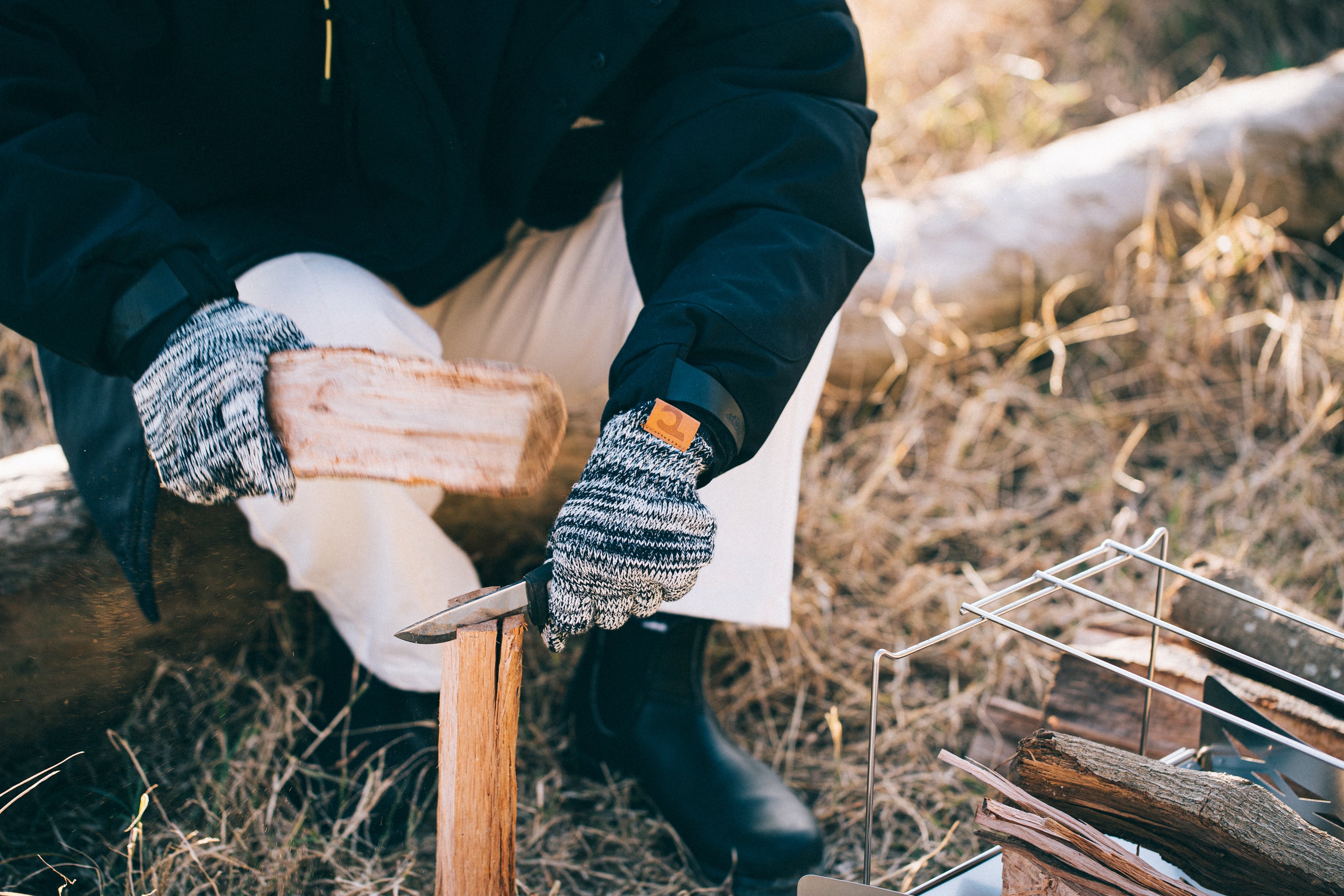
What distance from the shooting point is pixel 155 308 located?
0.85m

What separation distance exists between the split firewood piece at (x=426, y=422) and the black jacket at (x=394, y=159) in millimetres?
115

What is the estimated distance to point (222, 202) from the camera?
1.13 m

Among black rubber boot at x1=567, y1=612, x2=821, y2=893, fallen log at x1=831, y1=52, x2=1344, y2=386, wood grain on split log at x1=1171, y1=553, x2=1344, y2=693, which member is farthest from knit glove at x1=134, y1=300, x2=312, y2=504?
fallen log at x1=831, y1=52, x2=1344, y2=386

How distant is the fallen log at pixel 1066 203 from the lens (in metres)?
1.99

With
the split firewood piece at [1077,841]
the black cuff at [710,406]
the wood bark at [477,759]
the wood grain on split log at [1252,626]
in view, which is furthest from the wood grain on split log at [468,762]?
the wood grain on split log at [1252,626]

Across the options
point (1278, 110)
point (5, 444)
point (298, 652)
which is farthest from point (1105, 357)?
point (5, 444)

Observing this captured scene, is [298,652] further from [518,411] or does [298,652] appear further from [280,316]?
[518,411]

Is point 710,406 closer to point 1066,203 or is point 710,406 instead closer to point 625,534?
point 625,534

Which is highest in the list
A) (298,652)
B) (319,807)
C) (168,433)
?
(168,433)

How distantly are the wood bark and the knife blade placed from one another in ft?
0.03

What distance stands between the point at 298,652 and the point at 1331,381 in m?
2.19

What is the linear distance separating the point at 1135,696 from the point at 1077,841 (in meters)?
0.61

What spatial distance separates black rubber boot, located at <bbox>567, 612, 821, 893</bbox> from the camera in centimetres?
116

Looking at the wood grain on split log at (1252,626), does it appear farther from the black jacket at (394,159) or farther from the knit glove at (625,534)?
the knit glove at (625,534)
